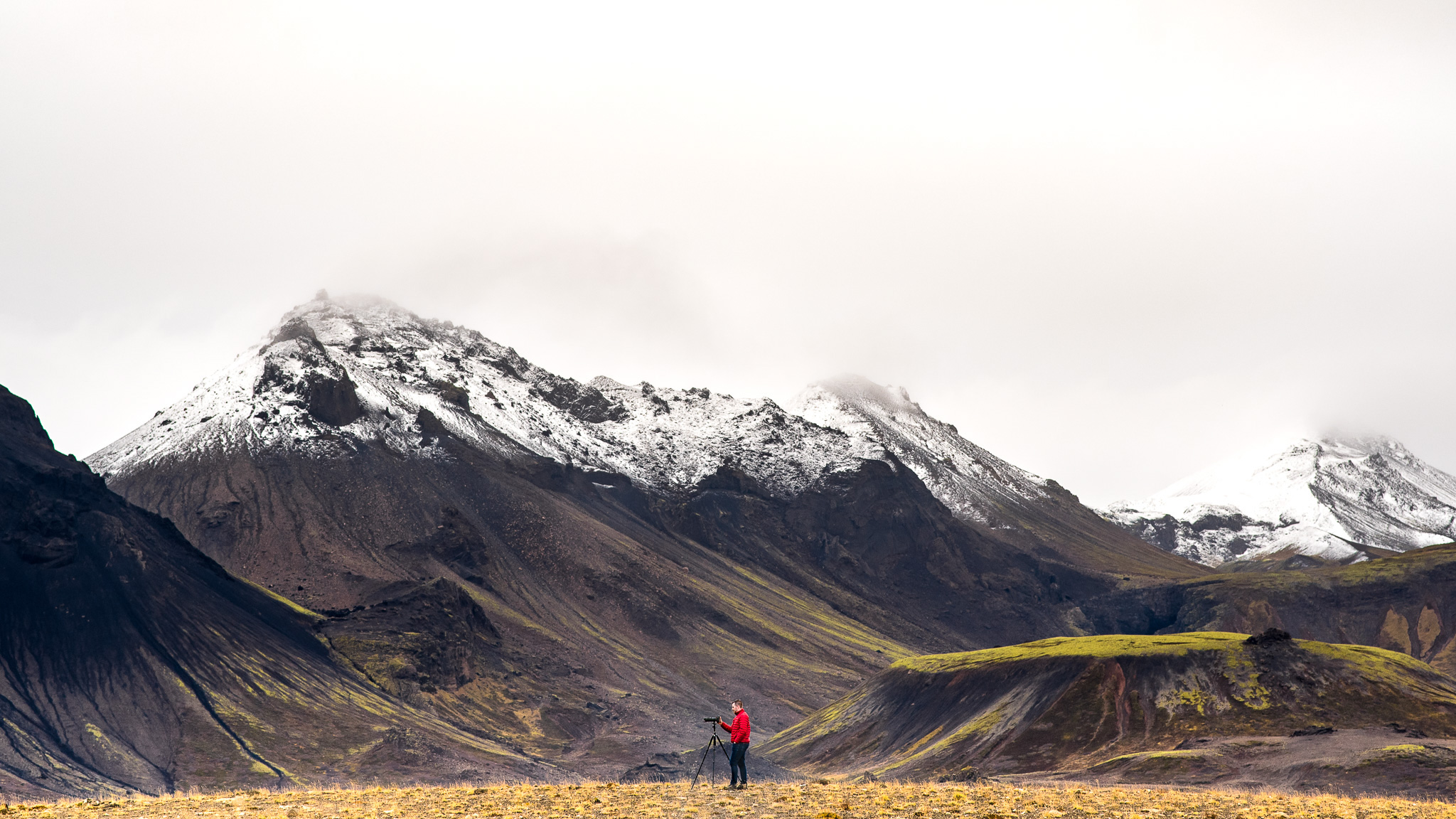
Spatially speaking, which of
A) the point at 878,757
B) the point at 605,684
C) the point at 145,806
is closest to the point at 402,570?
the point at 605,684

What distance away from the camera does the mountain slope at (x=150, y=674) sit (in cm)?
10712

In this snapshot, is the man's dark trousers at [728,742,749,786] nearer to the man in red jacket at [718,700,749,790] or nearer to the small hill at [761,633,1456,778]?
the man in red jacket at [718,700,749,790]

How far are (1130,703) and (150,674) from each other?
9491 cm

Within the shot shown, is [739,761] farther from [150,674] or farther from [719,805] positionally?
[150,674]

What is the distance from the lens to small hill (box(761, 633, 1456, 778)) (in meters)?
84.8

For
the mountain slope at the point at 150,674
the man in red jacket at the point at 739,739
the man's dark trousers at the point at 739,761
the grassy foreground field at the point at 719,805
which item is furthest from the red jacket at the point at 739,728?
the mountain slope at the point at 150,674

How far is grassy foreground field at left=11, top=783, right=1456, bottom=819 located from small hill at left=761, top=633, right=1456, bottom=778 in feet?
149

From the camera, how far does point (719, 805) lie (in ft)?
110

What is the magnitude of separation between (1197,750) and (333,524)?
500 ft

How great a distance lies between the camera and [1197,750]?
257 feet

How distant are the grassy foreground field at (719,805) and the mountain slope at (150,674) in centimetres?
6792

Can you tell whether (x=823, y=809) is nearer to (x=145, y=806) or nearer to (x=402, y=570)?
(x=145, y=806)

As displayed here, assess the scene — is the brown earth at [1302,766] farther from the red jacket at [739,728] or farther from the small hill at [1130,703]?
the red jacket at [739,728]

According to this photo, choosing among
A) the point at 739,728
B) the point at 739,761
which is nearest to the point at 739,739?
the point at 739,728
